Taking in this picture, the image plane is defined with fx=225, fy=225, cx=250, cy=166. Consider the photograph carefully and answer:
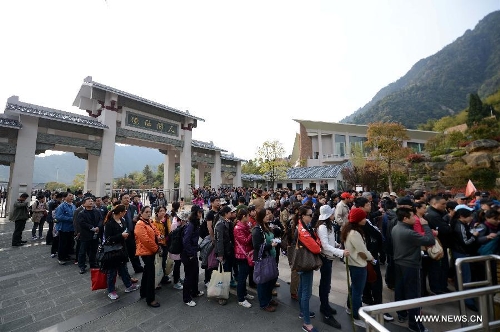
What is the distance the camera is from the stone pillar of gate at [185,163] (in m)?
19.2

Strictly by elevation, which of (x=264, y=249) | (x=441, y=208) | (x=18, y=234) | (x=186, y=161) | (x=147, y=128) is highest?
(x=147, y=128)

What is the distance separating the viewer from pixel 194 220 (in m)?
4.01

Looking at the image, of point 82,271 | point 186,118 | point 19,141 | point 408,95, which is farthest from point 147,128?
point 408,95

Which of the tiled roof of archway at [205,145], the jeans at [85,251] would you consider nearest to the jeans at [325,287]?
the jeans at [85,251]

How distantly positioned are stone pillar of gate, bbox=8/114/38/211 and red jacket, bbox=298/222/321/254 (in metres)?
14.9

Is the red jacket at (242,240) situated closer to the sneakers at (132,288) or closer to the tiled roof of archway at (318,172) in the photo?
the sneakers at (132,288)

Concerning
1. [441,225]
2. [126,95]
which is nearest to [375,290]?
[441,225]

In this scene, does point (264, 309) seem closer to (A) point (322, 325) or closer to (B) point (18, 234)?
(A) point (322, 325)

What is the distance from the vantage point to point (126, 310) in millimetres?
3682

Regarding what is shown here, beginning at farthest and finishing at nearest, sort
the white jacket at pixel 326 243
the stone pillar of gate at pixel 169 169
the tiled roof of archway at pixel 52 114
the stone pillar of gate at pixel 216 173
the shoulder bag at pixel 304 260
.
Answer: the stone pillar of gate at pixel 216 173, the stone pillar of gate at pixel 169 169, the tiled roof of archway at pixel 52 114, the white jacket at pixel 326 243, the shoulder bag at pixel 304 260

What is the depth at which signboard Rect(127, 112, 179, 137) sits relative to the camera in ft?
52.2

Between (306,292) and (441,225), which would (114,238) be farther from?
(441,225)

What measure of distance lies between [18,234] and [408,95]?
8694 cm

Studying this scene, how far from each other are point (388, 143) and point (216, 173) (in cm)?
1766
